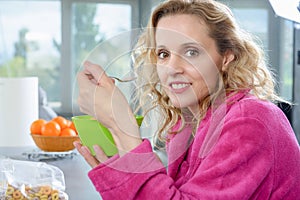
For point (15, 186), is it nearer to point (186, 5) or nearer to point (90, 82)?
point (90, 82)

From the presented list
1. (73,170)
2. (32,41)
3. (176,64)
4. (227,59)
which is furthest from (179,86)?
(32,41)

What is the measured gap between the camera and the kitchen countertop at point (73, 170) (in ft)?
5.30

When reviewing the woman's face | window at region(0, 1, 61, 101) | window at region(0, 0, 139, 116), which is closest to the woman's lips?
the woman's face

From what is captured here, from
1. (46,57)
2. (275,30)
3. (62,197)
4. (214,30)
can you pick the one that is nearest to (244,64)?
(214,30)

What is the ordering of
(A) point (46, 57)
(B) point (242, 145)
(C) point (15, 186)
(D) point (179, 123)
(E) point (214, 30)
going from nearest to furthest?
(B) point (242, 145) < (E) point (214, 30) < (D) point (179, 123) < (C) point (15, 186) < (A) point (46, 57)

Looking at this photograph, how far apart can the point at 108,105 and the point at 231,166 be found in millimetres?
241

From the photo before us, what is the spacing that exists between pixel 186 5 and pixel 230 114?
0.23 metres

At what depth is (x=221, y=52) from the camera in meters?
1.08

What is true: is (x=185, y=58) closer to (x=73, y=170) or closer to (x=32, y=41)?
(x=73, y=170)

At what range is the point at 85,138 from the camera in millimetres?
1062

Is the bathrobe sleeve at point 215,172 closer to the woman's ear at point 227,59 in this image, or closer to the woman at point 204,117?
the woman at point 204,117

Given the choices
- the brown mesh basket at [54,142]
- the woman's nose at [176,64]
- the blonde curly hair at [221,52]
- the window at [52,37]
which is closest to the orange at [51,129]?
the brown mesh basket at [54,142]

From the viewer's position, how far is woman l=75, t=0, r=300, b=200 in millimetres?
948

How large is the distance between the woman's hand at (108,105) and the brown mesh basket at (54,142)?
4.13ft
